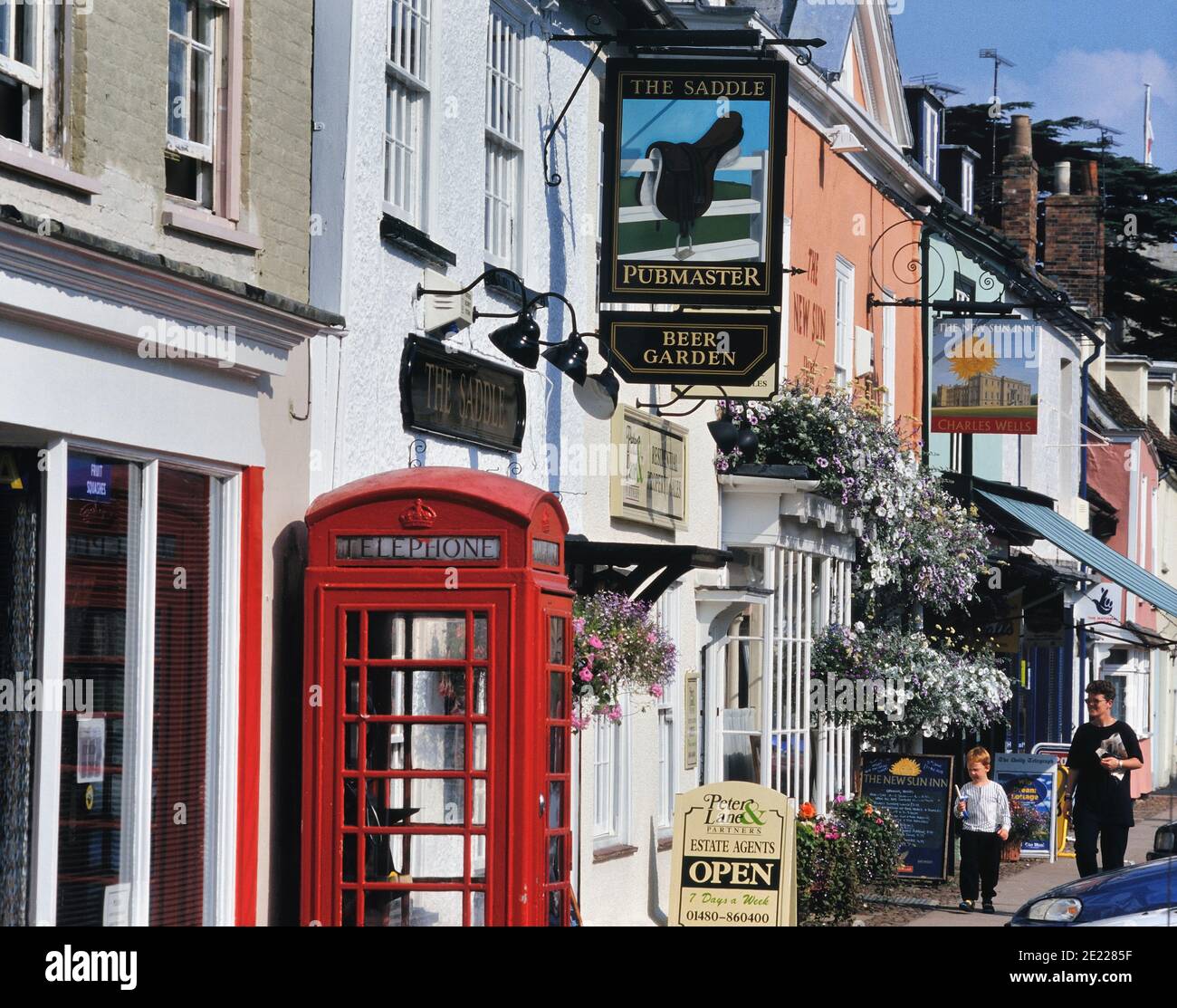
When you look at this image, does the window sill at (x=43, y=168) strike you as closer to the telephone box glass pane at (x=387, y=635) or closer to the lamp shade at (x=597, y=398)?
the telephone box glass pane at (x=387, y=635)

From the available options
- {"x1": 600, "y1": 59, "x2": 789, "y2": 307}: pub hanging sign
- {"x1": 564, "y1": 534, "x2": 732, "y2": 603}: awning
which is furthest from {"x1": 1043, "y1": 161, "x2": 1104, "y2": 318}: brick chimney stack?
{"x1": 564, "y1": 534, "x2": 732, "y2": 603}: awning

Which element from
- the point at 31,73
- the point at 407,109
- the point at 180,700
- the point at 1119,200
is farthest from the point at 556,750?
the point at 1119,200

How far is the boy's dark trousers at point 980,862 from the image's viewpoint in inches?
682

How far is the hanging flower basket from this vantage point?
43.1 feet

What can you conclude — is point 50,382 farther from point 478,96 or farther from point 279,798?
point 478,96

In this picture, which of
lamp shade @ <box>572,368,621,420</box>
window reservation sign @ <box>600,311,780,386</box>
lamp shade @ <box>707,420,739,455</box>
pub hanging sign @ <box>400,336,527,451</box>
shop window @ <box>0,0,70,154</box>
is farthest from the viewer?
lamp shade @ <box>707,420,739,455</box>

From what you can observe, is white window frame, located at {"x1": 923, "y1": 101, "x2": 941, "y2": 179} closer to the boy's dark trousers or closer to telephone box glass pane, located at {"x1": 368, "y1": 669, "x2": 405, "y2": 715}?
the boy's dark trousers

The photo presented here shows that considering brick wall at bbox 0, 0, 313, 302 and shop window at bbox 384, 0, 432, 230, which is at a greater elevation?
shop window at bbox 384, 0, 432, 230

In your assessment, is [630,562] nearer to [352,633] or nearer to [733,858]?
[733,858]

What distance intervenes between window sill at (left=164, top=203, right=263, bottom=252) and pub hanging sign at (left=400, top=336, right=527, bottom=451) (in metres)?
1.76

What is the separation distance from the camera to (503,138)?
44.4 feet

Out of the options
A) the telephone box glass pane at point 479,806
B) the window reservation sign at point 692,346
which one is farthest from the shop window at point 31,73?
the window reservation sign at point 692,346

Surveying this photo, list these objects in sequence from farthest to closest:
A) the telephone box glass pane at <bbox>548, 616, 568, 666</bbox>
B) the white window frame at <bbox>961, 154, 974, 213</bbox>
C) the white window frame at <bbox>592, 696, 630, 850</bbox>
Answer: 1. the white window frame at <bbox>961, 154, 974, 213</bbox>
2. the white window frame at <bbox>592, 696, 630, 850</bbox>
3. the telephone box glass pane at <bbox>548, 616, 568, 666</bbox>
